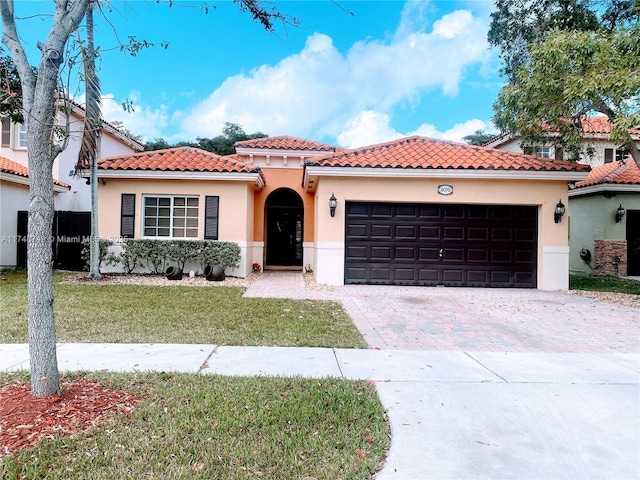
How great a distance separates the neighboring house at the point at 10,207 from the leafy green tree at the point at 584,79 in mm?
16696

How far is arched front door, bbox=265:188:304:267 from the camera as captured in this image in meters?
16.9

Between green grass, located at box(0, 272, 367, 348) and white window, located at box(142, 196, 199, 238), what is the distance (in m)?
3.37

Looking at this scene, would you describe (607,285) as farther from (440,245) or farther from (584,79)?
(584,79)

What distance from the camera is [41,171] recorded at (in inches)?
121

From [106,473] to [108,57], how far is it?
364cm

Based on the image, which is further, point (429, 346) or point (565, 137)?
point (565, 137)

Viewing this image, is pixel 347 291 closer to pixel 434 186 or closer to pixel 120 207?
pixel 434 186

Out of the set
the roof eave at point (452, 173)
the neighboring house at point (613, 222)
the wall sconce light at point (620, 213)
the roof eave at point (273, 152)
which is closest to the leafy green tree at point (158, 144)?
the roof eave at point (273, 152)

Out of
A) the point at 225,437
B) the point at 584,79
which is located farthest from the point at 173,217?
the point at 584,79

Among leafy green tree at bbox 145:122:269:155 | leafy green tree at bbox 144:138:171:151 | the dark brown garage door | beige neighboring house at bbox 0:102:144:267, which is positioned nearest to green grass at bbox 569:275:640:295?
the dark brown garage door

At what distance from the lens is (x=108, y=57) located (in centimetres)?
363

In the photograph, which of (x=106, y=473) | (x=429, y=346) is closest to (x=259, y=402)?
(x=106, y=473)

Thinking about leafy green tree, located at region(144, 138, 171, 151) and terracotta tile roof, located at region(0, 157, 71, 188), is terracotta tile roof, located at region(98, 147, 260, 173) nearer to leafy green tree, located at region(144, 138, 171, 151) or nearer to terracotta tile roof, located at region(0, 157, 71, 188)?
terracotta tile roof, located at region(0, 157, 71, 188)

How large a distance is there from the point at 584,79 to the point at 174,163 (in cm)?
1192
